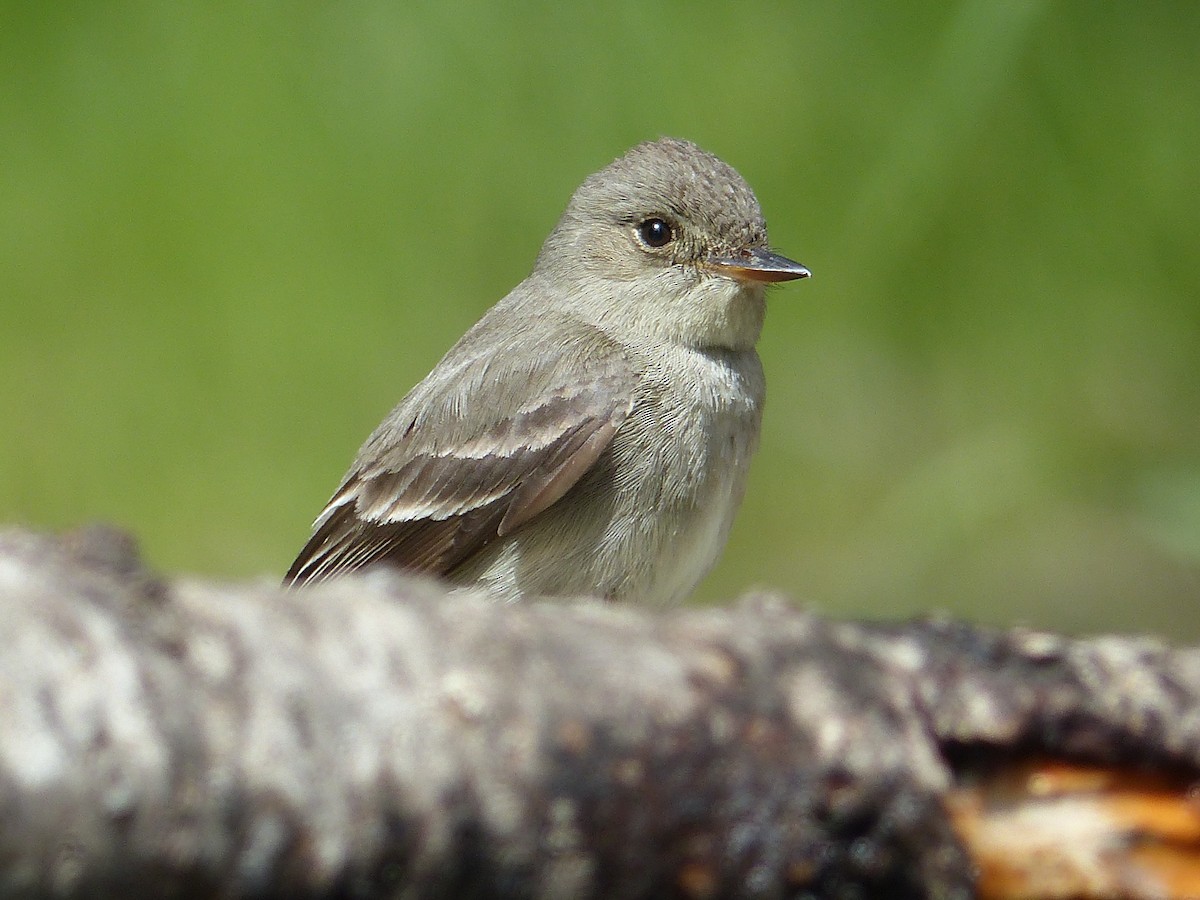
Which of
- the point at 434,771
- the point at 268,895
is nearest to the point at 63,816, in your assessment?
the point at 268,895

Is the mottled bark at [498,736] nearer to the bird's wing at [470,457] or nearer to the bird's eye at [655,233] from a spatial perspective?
the bird's wing at [470,457]

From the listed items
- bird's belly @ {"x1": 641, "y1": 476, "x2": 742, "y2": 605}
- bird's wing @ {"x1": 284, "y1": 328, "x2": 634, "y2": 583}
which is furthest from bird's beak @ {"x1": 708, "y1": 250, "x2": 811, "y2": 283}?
bird's belly @ {"x1": 641, "y1": 476, "x2": 742, "y2": 605}

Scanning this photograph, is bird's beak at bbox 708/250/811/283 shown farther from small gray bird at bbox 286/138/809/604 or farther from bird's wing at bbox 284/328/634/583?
bird's wing at bbox 284/328/634/583

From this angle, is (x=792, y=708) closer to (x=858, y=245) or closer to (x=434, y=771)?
(x=434, y=771)

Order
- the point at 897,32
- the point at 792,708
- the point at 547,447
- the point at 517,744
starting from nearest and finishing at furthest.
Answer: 1. the point at 517,744
2. the point at 792,708
3. the point at 547,447
4. the point at 897,32

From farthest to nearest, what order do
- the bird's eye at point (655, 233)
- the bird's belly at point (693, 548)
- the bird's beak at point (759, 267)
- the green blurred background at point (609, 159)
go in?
the green blurred background at point (609, 159)
the bird's eye at point (655, 233)
the bird's beak at point (759, 267)
the bird's belly at point (693, 548)

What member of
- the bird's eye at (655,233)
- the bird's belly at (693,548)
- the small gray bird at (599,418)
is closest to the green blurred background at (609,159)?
the small gray bird at (599,418)
